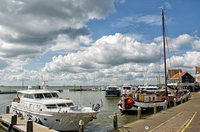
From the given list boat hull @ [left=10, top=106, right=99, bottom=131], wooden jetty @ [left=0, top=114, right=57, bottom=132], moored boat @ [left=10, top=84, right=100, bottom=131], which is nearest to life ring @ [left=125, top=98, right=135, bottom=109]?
moored boat @ [left=10, top=84, right=100, bottom=131]

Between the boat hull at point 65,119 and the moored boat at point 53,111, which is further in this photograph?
the moored boat at point 53,111

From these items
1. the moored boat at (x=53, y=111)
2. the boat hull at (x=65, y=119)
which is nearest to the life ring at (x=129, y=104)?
the moored boat at (x=53, y=111)

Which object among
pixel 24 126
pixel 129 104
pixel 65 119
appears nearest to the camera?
pixel 24 126

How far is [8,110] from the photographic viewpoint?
Result: 23.5m

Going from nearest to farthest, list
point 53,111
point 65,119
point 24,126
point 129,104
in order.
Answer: point 24,126 < point 65,119 < point 53,111 < point 129,104

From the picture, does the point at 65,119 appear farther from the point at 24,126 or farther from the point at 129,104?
the point at 129,104

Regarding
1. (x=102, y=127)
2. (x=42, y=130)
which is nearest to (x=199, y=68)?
(x=102, y=127)

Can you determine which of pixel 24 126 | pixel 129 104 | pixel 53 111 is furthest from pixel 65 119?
pixel 129 104

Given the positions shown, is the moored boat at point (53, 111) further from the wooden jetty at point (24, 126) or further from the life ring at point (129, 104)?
the life ring at point (129, 104)

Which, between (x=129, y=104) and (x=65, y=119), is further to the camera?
(x=129, y=104)

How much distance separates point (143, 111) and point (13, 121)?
19.3m

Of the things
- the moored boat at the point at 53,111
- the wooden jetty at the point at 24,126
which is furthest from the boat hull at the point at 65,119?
the wooden jetty at the point at 24,126

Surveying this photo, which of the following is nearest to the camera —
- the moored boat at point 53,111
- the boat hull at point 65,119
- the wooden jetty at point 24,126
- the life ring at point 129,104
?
the wooden jetty at point 24,126

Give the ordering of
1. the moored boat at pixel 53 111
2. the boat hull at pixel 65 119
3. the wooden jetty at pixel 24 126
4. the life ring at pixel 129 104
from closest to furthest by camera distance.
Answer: the wooden jetty at pixel 24 126 → the boat hull at pixel 65 119 → the moored boat at pixel 53 111 → the life ring at pixel 129 104
